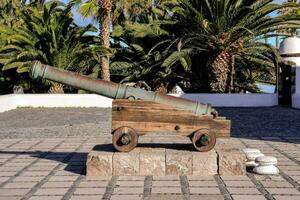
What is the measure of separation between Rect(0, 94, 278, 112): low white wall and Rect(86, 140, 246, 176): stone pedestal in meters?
13.3

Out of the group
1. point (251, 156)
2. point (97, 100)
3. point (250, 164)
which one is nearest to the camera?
point (250, 164)

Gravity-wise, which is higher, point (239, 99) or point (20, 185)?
point (239, 99)

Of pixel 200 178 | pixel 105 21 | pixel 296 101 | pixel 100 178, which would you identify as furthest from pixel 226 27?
pixel 100 178

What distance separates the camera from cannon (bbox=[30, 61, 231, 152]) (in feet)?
20.2

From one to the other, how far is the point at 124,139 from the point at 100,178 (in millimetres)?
556

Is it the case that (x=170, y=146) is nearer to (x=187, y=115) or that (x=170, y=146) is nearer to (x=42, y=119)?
(x=187, y=115)

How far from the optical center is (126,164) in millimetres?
6172

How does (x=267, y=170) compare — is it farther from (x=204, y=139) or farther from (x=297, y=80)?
(x=297, y=80)

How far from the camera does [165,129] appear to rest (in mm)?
6168

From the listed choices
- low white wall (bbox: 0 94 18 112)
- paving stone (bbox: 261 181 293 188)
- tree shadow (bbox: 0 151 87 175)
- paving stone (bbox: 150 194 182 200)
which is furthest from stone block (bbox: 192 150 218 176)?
low white wall (bbox: 0 94 18 112)

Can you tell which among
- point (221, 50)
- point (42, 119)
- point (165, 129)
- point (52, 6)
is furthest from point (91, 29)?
point (165, 129)

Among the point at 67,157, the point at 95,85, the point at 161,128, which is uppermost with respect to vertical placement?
the point at 95,85

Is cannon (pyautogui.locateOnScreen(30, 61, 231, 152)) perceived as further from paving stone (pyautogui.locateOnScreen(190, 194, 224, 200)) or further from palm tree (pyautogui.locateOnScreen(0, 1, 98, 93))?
palm tree (pyautogui.locateOnScreen(0, 1, 98, 93))

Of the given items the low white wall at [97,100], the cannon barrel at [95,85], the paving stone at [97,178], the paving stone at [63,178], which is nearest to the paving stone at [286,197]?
the cannon barrel at [95,85]
